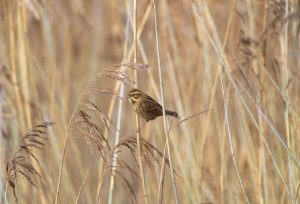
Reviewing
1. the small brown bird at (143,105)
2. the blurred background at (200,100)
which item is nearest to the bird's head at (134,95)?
the small brown bird at (143,105)

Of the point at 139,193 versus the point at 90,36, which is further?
the point at 90,36

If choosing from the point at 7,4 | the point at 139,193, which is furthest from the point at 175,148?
the point at 7,4

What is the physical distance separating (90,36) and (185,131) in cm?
225

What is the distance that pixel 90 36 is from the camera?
17.4 ft

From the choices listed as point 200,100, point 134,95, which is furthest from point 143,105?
point 200,100

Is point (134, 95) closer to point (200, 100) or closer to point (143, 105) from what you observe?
point (143, 105)

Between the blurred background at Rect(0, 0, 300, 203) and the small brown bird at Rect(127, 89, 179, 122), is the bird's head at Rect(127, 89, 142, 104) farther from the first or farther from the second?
the blurred background at Rect(0, 0, 300, 203)

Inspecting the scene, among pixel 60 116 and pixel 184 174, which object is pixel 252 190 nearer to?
pixel 184 174

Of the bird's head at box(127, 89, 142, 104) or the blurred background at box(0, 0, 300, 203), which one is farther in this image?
the blurred background at box(0, 0, 300, 203)

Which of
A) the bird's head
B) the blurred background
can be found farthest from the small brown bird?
the blurred background

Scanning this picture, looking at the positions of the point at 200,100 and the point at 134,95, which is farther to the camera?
the point at 200,100

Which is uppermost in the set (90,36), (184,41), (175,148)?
(90,36)

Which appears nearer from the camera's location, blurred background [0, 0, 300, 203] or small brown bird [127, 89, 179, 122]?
small brown bird [127, 89, 179, 122]

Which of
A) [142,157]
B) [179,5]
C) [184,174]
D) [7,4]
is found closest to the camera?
[142,157]
